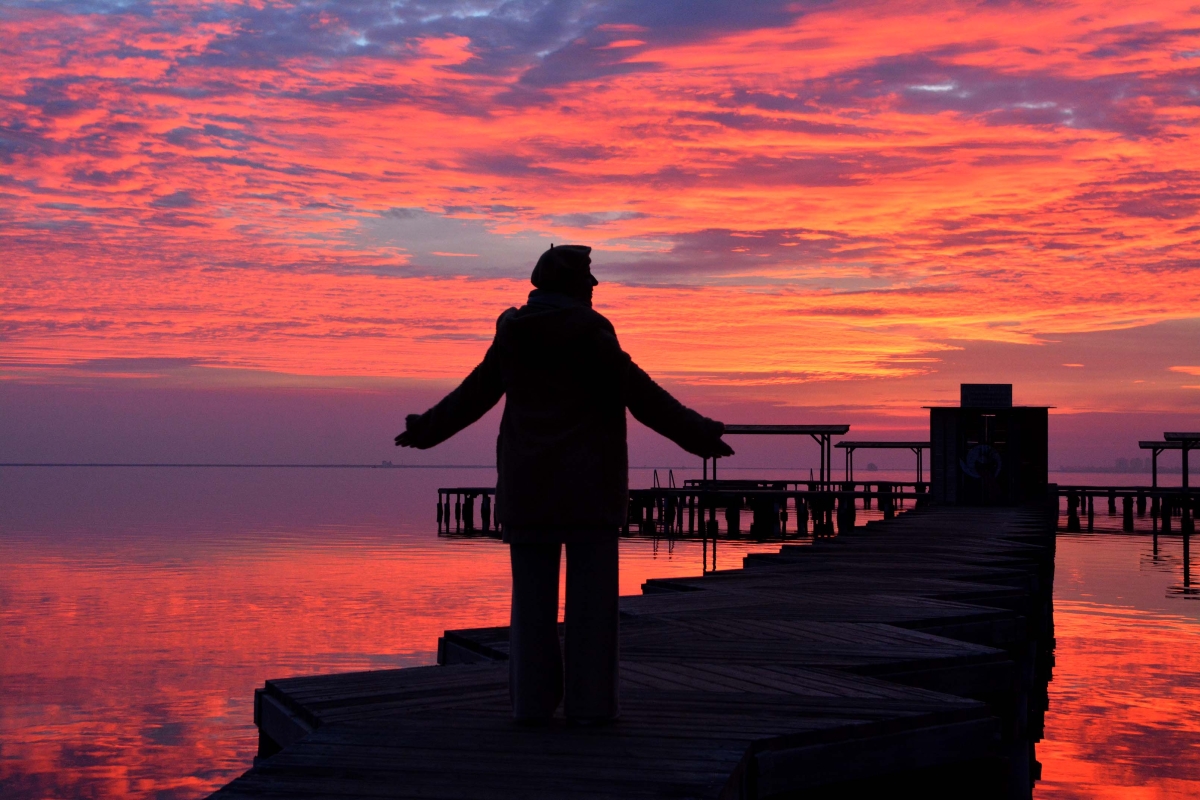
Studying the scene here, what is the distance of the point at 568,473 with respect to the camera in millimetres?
5215

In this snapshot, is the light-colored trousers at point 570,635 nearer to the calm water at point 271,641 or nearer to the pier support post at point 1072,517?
the calm water at point 271,641

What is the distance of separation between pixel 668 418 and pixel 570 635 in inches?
41.7

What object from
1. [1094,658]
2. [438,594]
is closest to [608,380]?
[1094,658]

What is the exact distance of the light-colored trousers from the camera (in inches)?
204

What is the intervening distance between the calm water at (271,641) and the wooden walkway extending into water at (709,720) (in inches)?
200

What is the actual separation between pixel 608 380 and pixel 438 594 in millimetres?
22739

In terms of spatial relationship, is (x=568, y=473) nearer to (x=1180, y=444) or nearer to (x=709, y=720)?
(x=709, y=720)

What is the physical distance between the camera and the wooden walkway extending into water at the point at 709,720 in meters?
4.46

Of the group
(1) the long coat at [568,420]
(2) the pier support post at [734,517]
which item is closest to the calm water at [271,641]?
(2) the pier support post at [734,517]

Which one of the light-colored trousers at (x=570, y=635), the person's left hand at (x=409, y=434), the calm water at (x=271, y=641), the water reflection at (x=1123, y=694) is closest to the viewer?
the light-colored trousers at (x=570, y=635)

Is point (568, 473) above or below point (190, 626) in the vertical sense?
above

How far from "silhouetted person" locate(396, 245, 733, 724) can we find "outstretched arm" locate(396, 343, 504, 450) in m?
0.15

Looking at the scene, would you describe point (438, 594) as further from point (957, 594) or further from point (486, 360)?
point (486, 360)

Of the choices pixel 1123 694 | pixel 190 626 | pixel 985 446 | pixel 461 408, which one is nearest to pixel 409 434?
pixel 461 408
